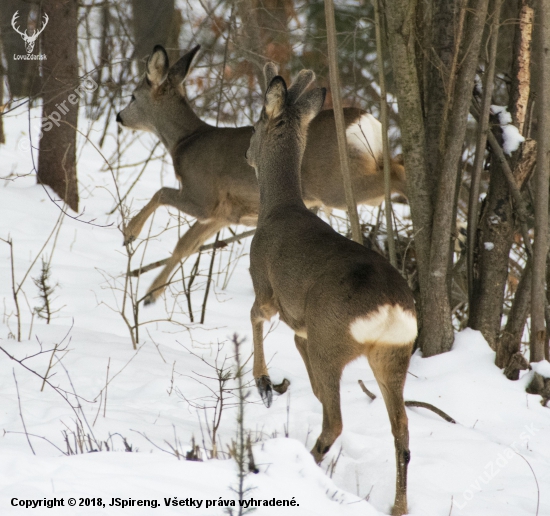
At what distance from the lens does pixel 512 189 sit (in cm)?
589

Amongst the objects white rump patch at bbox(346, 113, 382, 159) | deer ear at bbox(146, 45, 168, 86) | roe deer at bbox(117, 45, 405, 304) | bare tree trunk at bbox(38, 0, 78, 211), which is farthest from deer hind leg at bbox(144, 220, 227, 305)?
bare tree trunk at bbox(38, 0, 78, 211)

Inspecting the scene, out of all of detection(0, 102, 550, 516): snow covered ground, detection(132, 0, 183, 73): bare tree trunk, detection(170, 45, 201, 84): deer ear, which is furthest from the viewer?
detection(132, 0, 183, 73): bare tree trunk

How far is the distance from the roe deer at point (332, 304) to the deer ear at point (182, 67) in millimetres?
2866

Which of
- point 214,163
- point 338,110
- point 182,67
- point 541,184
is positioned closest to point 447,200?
point 541,184

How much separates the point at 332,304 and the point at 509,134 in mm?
2952

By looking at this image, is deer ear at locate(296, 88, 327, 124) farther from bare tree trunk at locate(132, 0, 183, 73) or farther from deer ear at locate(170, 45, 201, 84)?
bare tree trunk at locate(132, 0, 183, 73)

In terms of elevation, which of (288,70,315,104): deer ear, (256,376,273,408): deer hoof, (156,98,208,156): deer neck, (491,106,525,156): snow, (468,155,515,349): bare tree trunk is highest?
(288,70,315,104): deer ear

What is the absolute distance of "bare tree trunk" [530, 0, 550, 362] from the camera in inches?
219

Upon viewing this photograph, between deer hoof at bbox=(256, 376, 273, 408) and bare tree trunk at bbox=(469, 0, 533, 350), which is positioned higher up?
bare tree trunk at bbox=(469, 0, 533, 350)

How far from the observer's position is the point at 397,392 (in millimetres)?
3822

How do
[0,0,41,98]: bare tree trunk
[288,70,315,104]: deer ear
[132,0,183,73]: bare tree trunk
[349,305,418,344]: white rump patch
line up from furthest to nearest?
1. [132,0,183,73]: bare tree trunk
2. [0,0,41,98]: bare tree trunk
3. [288,70,315,104]: deer ear
4. [349,305,418,344]: white rump patch

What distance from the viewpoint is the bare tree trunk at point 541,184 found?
219 inches

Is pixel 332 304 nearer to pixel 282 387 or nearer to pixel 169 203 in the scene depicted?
pixel 282 387

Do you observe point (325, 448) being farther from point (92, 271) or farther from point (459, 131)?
point (92, 271)
